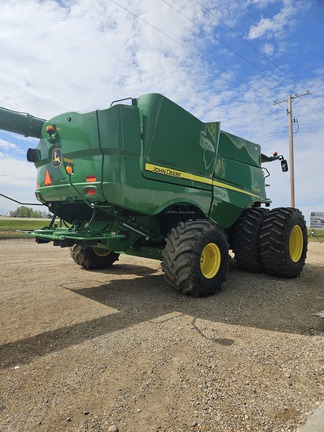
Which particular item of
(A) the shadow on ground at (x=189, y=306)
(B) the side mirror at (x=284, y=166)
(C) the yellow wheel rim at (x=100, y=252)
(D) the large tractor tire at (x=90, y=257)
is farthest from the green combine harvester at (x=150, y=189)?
(B) the side mirror at (x=284, y=166)

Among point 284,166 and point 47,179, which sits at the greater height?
point 284,166

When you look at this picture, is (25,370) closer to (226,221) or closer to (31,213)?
(226,221)

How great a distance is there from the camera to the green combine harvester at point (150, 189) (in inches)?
182

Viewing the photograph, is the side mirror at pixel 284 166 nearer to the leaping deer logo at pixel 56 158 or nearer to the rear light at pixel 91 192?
the rear light at pixel 91 192

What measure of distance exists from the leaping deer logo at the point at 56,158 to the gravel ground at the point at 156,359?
6.69 feet

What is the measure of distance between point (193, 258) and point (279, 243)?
2.54 meters

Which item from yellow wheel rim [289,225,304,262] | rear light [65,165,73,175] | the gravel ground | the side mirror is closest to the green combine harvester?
rear light [65,165,73,175]

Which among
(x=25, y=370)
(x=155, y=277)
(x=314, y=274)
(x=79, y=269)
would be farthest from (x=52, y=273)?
(x=314, y=274)

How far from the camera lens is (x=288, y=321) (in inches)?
165

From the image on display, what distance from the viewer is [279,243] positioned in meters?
6.47

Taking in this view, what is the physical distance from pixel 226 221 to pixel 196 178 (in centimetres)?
145

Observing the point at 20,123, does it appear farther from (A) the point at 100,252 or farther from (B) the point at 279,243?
(B) the point at 279,243

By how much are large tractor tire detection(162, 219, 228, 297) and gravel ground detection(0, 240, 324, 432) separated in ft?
0.74

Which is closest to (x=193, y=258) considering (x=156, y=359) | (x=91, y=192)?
(x=91, y=192)
